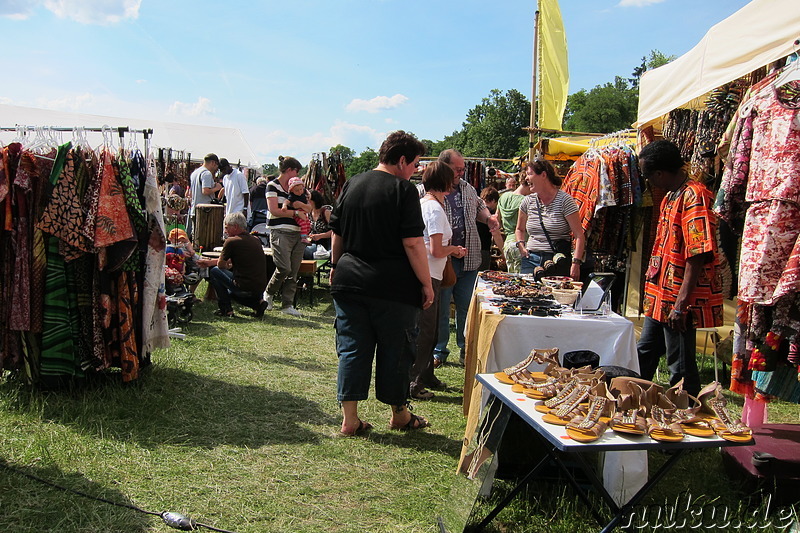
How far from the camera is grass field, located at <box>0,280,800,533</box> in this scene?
2910 millimetres

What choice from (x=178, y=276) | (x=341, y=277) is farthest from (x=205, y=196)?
(x=341, y=277)

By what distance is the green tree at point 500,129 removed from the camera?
61.8 metres

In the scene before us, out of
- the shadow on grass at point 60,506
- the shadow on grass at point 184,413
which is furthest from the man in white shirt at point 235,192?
the shadow on grass at point 60,506

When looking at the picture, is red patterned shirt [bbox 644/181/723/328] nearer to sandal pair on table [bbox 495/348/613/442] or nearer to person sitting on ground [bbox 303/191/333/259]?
sandal pair on table [bbox 495/348/613/442]

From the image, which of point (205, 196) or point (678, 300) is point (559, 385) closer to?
point (678, 300)

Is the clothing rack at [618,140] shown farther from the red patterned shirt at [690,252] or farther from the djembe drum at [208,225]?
the djembe drum at [208,225]

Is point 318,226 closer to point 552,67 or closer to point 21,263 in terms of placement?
point 552,67

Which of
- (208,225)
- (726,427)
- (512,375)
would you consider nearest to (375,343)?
(512,375)

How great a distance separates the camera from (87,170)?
4055 mm

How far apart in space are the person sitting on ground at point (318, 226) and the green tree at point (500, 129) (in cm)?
5154

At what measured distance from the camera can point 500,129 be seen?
6284cm

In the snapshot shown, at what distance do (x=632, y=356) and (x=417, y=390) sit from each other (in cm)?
192

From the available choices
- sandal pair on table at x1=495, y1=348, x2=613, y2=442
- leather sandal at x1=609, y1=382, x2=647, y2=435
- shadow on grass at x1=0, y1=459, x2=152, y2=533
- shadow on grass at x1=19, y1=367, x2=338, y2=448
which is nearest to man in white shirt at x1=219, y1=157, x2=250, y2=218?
shadow on grass at x1=19, y1=367, x2=338, y2=448

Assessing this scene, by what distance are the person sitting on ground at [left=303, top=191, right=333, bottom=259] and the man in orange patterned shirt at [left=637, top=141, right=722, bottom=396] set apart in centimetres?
603
